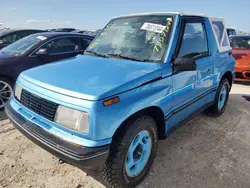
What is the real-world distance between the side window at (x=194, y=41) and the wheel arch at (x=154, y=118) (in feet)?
2.69

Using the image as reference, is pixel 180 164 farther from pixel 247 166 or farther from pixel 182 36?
pixel 182 36

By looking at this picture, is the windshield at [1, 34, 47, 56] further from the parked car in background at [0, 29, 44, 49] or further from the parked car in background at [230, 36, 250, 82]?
the parked car in background at [230, 36, 250, 82]

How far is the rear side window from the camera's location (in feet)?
13.2

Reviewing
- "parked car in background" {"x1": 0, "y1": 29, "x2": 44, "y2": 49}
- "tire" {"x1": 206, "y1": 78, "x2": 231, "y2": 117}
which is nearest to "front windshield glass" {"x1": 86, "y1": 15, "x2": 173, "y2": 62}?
"tire" {"x1": 206, "y1": 78, "x2": 231, "y2": 117}

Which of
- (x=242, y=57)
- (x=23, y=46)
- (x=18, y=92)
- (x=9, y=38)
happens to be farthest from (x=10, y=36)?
(x=242, y=57)

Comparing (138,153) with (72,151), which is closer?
(72,151)

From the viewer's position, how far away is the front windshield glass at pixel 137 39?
9.50 feet

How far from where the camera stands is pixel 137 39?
311cm

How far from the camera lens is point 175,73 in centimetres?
285

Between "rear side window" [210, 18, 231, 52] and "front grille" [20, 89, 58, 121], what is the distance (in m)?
3.05

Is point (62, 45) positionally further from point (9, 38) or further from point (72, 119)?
point (72, 119)

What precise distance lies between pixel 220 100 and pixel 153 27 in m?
2.37

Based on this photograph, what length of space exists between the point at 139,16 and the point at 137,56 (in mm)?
823

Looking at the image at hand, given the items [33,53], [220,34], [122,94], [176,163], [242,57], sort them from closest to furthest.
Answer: [122,94]
[176,163]
[220,34]
[33,53]
[242,57]
